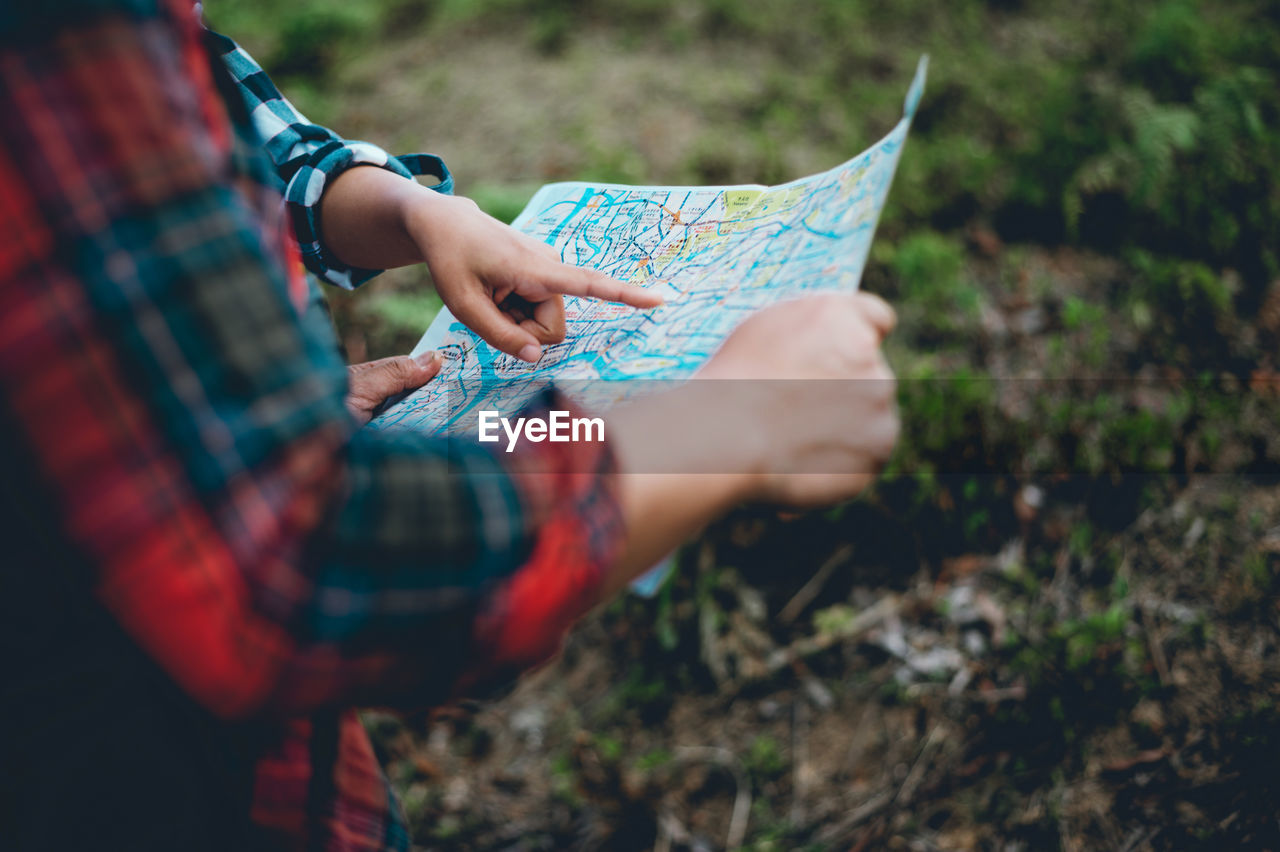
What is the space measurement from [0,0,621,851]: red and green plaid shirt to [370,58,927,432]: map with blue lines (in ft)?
1.14

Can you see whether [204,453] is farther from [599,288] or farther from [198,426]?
[599,288]

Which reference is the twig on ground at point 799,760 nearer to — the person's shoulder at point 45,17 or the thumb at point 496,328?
the thumb at point 496,328

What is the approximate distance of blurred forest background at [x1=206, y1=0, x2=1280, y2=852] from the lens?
1.43m

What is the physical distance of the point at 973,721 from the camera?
152 cm

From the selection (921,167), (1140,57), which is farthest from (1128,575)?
(1140,57)

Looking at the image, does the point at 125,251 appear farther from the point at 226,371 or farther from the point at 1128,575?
the point at 1128,575

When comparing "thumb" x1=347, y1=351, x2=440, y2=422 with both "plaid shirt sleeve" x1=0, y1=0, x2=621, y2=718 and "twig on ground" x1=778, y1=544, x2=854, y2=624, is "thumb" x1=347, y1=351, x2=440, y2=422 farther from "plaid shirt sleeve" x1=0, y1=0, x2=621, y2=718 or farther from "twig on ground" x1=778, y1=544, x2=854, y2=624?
"twig on ground" x1=778, y1=544, x2=854, y2=624

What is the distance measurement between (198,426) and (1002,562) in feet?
6.05

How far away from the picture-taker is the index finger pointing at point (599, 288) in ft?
2.60

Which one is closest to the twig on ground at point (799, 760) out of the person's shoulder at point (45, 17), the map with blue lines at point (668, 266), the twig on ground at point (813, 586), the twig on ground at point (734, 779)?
the twig on ground at point (734, 779)

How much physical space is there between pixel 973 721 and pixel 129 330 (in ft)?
5.57

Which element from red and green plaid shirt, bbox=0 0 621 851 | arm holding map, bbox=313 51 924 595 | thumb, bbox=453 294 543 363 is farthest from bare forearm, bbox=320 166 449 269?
red and green plaid shirt, bbox=0 0 621 851

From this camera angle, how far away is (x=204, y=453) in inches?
15.9

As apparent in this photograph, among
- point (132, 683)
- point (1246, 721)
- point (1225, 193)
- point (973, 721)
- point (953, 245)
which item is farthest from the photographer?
point (953, 245)
